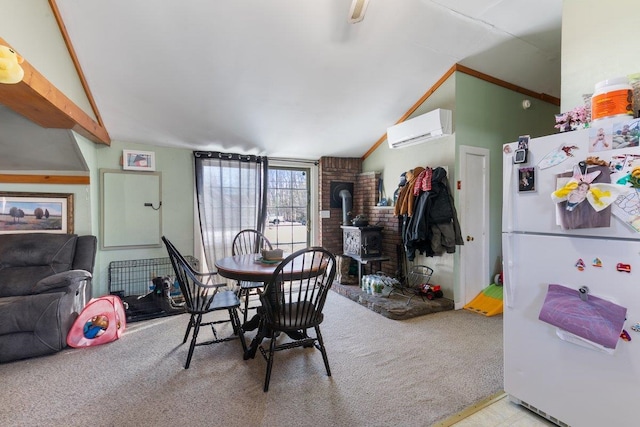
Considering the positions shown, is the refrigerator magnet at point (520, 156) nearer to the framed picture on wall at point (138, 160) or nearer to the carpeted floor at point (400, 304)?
the carpeted floor at point (400, 304)

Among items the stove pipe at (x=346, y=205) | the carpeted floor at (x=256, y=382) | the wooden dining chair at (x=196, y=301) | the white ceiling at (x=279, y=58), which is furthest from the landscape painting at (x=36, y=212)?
the stove pipe at (x=346, y=205)

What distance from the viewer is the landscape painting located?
3.26 meters

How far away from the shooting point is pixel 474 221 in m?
3.75

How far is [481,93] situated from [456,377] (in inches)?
127

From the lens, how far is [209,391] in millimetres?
2018

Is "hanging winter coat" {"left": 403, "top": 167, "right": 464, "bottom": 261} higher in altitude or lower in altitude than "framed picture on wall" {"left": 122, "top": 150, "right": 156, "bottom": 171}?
lower

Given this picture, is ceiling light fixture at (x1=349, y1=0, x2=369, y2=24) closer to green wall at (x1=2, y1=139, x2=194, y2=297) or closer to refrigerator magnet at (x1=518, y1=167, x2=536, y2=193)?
refrigerator magnet at (x1=518, y1=167, x2=536, y2=193)

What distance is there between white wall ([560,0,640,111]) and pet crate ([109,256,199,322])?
427 cm

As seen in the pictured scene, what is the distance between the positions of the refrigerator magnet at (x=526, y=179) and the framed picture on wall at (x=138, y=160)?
4.09 meters

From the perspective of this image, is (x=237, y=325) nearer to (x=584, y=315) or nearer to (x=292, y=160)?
(x=584, y=315)

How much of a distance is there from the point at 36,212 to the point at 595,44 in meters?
5.37

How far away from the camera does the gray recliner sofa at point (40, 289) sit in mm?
2418

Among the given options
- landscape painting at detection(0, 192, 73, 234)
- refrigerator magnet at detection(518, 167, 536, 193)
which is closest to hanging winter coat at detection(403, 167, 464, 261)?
refrigerator magnet at detection(518, 167, 536, 193)

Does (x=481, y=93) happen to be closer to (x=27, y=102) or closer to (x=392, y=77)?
(x=392, y=77)
